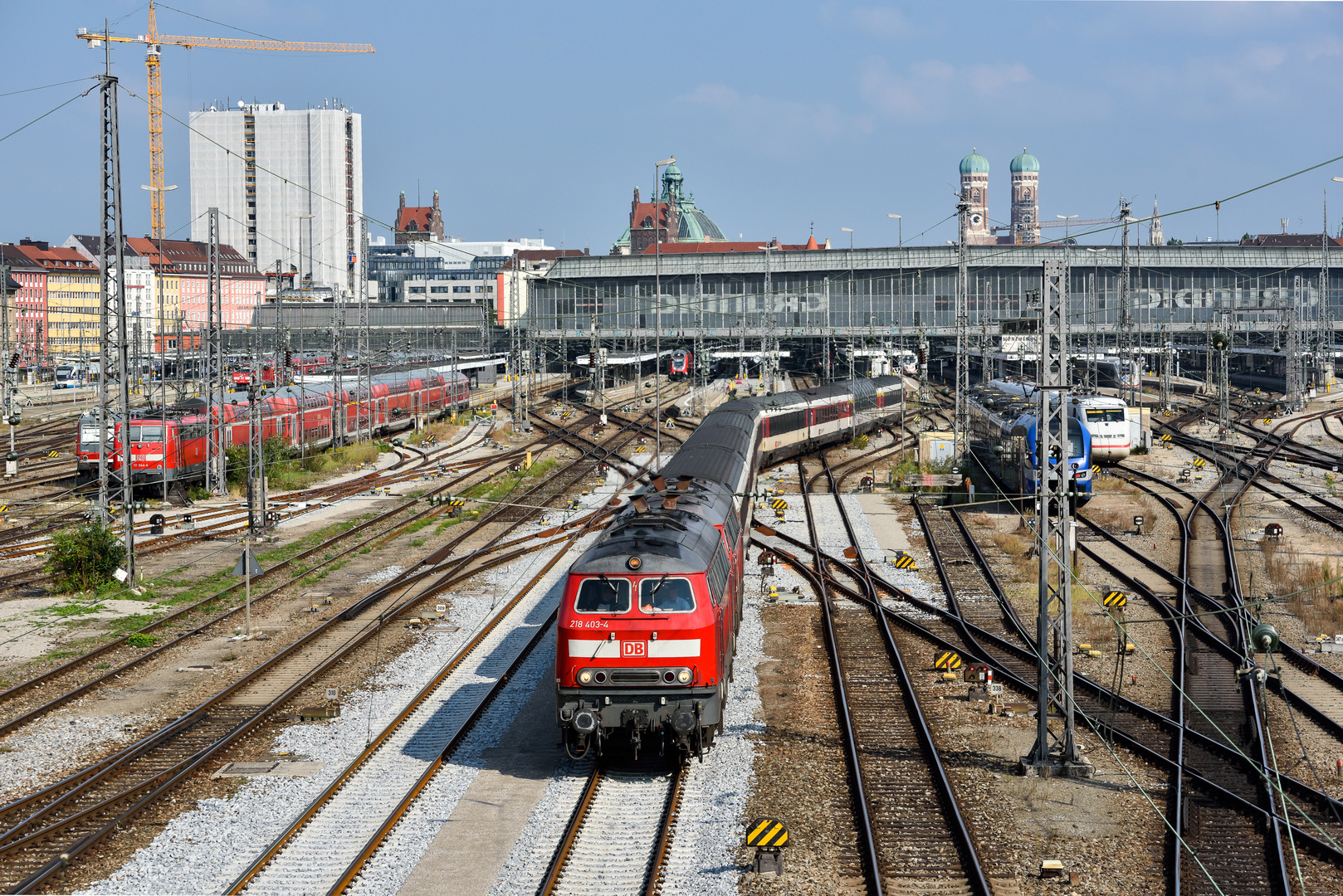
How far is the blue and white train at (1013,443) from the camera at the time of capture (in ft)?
123

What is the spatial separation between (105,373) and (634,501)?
16.3 m

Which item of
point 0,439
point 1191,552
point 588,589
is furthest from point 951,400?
point 588,589

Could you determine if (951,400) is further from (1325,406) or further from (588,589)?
(588,589)

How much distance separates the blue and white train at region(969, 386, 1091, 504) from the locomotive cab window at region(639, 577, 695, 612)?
1821cm

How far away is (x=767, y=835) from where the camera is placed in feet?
45.0

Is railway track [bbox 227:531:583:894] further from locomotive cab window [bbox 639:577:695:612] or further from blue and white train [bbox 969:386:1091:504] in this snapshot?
blue and white train [bbox 969:386:1091:504]

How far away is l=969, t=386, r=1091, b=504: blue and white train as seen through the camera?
123 ft

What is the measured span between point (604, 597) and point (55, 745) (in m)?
8.46

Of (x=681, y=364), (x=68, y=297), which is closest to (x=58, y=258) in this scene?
(x=68, y=297)

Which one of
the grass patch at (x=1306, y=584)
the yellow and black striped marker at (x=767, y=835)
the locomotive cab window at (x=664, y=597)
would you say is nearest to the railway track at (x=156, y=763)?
the locomotive cab window at (x=664, y=597)

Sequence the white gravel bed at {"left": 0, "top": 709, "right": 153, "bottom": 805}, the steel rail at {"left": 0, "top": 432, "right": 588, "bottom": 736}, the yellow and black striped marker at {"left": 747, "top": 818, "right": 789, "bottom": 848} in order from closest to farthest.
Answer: the yellow and black striped marker at {"left": 747, "top": 818, "right": 789, "bottom": 848} < the white gravel bed at {"left": 0, "top": 709, "right": 153, "bottom": 805} < the steel rail at {"left": 0, "top": 432, "right": 588, "bottom": 736}

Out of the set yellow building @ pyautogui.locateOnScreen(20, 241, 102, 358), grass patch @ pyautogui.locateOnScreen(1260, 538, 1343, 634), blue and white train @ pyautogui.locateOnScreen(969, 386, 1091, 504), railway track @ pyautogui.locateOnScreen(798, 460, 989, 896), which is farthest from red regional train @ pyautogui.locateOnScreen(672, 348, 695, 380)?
railway track @ pyautogui.locateOnScreen(798, 460, 989, 896)

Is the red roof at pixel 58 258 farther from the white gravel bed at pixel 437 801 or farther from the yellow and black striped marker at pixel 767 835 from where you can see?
the yellow and black striped marker at pixel 767 835

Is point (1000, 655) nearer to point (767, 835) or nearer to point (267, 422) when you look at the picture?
point (767, 835)
